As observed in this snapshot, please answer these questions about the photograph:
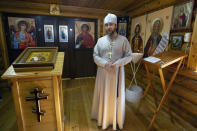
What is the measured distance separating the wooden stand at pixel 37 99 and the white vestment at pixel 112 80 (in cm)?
61

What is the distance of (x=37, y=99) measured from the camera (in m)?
1.04

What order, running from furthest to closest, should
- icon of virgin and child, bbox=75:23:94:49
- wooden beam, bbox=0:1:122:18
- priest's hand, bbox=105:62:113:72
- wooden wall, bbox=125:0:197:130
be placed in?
icon of virgin and child, bbox=75:23:94:49 < wooden beam, bbox=0:1:122:18 < wooden wall, bbox=125:0:197:130 < priest's hand, bbox=105:62:113:72

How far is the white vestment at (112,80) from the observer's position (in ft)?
4.82

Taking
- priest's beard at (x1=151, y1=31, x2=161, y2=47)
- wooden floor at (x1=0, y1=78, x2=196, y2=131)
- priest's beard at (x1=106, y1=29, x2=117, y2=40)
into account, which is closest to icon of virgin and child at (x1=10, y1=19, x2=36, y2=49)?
wooden floor at (x1=0, y1=78, x2=196, y2=131)

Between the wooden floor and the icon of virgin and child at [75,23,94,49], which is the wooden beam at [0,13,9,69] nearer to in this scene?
the wooden floor

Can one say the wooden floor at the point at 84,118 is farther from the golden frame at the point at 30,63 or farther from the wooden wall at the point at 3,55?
the golden frame at the point at 30,63

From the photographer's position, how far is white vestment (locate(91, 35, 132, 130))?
4.82 feet

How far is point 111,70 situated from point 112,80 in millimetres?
160

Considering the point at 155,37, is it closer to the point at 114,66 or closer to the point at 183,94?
the point at 183,94

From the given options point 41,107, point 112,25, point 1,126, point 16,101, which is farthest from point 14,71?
point 1,126

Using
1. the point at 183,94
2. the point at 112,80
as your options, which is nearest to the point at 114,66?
the point at 112,80

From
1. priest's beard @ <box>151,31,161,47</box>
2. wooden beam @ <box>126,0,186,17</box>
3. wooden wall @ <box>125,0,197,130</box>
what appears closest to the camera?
wooden wall @ <box>125,0,197,130</box>

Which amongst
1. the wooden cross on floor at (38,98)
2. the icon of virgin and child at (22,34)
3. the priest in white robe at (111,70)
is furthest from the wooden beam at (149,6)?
the icon of virgin and child at (22,34)

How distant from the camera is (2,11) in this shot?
2744 mm
